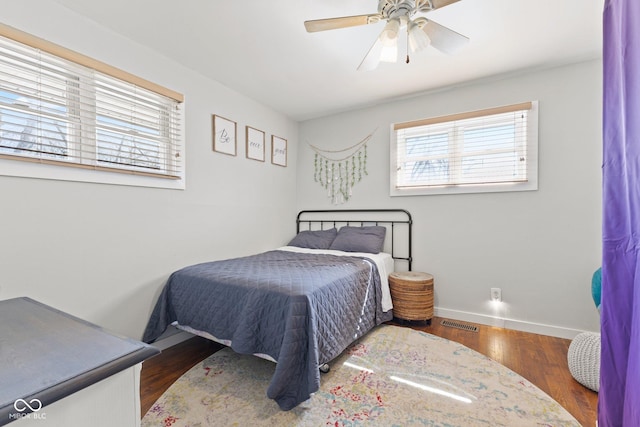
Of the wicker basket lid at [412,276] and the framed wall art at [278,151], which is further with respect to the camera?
the framed wall art at [278,151]

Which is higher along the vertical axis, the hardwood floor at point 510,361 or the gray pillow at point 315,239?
the gray pillow at point 315,239

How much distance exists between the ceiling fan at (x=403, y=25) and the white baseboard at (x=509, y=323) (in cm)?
245

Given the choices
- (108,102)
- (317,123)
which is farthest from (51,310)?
(317,123)

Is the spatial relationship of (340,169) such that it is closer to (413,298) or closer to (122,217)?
(413,298)

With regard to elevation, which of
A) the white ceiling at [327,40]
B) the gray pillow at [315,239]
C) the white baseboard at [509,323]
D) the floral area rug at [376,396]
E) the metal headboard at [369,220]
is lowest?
the floral area rug at [376,396]

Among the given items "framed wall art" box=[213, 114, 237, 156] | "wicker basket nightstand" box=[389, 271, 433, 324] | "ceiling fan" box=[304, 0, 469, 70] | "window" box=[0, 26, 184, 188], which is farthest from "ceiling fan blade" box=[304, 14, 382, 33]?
"wicker basket nightstand" box=[389, 271, 433, 324]

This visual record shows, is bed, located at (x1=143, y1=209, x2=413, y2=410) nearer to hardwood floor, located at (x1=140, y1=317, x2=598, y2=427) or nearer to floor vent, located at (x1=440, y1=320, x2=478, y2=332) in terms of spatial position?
hardwood floor, located at (x1=140, y1=317, x2=598, y2=427)

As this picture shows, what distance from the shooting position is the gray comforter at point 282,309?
5.38ft

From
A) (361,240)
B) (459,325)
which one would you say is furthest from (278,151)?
(459,325)

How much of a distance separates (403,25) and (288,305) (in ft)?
5.99

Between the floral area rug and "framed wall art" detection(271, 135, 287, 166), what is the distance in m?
2.29

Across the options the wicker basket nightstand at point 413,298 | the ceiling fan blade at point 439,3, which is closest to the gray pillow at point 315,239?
the wicker basket nightstand at point 413,298

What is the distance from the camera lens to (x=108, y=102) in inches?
81.0

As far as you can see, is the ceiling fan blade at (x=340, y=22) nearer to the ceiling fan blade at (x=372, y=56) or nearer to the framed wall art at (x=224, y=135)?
the ceiling fan blade at (x=372, y=56)
